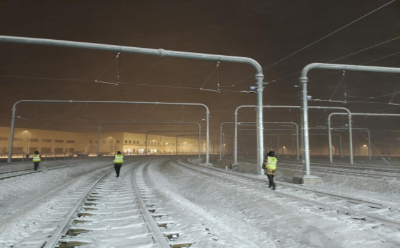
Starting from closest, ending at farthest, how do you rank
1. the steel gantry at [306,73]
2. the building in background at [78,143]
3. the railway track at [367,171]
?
1. the steel gantry at [306,73]
2. the railway track at [367,171]
3. the building in background at [78,143]

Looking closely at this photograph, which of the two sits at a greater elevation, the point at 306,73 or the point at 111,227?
the point at 306,73

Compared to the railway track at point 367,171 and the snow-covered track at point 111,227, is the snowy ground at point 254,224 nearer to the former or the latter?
the snow-covered track at point 111,227

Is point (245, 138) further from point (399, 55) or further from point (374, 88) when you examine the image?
point (399, 55)

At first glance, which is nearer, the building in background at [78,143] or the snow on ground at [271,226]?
the snow on ground at [271,226]

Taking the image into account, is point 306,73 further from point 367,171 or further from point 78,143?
point 78,143

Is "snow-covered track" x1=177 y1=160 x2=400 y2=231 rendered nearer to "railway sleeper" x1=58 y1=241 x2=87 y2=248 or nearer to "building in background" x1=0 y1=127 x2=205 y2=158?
"railway sleeper" x1=58 y1=241 x2=87 y2=248

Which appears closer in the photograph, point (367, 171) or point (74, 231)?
point (74, 231)

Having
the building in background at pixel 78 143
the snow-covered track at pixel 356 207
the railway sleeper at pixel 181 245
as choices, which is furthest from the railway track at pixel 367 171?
the building in background at pixel 78 143

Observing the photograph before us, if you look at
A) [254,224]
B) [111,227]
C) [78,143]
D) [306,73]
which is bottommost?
[254,224]

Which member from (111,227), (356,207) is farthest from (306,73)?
(111,227)

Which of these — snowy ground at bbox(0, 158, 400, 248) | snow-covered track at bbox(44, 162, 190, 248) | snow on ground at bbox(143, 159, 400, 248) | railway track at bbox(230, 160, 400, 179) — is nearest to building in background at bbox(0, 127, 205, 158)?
railway track at bbox(230, 160, 400, 179)

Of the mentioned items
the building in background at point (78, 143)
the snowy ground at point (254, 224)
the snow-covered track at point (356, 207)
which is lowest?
the snowy ground at point (254, 224)

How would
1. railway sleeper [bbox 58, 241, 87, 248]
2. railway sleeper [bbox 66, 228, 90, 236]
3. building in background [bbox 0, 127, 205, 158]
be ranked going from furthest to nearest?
1. building in background [bbox 0, 127, 205, 158]
2. railway sleeper [bbox 66, 228, 90, 236]
3. railway sleeper [bbox 58, 241, 87, 248]

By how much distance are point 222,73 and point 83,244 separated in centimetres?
1981
